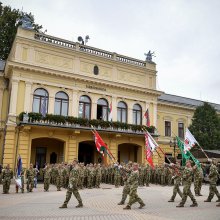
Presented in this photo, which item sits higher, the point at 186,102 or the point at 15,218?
the point at 186,102

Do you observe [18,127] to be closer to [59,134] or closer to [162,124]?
[59,134]

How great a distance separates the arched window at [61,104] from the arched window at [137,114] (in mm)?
7488

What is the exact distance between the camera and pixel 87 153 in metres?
29.6

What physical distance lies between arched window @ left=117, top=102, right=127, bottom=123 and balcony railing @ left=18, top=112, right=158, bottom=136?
1.82 meters

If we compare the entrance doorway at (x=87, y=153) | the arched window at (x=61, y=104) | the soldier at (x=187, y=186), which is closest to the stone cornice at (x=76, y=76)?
the arched window at (x=61, y=104)

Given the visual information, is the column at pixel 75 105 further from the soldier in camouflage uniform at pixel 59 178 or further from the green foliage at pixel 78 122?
the soldier in camouflage uniform at pixel 59 178

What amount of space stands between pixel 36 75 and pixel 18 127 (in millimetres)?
4891

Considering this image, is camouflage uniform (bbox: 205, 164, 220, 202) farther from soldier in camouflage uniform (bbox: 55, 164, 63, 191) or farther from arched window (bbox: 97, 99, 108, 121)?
arched window (bbox: 97, 99, 108, 121)

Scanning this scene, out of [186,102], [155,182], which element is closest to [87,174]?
[155,182]

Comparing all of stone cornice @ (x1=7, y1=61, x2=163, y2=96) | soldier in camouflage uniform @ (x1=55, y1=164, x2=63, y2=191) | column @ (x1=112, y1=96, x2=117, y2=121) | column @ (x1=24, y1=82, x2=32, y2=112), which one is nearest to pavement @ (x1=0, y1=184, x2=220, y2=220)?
soldier in camouflage uniform @ (x1=55, y1=164, x2=63, y2=191)

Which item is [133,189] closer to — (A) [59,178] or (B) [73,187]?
(B) [73,187]

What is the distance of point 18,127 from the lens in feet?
79.5

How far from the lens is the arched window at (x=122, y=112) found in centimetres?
3010

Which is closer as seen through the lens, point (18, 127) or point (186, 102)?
point (18, 127)
